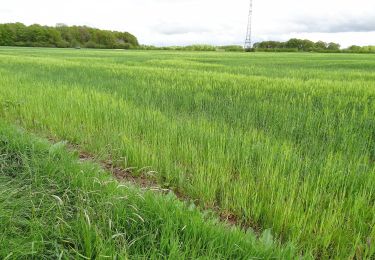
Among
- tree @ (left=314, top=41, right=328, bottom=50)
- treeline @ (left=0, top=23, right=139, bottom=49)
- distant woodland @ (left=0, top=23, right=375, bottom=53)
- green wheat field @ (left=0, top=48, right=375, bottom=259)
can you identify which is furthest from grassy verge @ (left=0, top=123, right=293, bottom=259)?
treeline @ (left=0, top=23, right=139, bottom=49)

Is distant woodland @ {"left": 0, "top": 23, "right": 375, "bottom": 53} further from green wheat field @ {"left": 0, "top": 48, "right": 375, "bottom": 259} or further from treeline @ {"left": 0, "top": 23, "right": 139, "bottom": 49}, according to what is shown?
green wheat field @ {"left": 0, "top": 48, "right": 375, "bottom": 259}

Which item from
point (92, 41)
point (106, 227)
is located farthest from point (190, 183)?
point (92, 41)

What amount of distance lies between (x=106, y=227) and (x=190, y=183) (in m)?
1.04

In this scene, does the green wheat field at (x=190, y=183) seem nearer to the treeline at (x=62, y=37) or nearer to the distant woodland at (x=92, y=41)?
the distant woodland at (x=92, y=41)

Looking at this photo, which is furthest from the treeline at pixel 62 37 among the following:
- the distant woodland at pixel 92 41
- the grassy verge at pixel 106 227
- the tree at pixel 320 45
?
the grassy verge at pixel 106 227

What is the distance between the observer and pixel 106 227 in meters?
1.81

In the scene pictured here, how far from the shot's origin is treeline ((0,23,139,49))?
78950 mm

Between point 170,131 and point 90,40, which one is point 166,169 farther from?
point 90,40

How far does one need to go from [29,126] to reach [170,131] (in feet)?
6.86

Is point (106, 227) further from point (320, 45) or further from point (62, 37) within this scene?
point (62, 37)

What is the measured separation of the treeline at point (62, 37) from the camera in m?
78.9

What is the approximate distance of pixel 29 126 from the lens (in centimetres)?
454

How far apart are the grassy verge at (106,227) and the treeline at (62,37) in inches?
3355

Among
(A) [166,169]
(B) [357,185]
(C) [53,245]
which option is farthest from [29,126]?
(B) [357,185]
